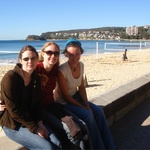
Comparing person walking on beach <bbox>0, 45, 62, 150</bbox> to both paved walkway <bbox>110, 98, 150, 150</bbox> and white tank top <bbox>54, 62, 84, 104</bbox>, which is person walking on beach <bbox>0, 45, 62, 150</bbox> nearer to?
white tank top <bbox>54, 62, 84, 104</bbox>

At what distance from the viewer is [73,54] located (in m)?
2.84

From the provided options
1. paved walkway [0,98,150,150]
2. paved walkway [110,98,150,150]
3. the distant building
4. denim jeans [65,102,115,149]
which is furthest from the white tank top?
the distant building

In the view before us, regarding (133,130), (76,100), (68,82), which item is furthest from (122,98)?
(68,82)

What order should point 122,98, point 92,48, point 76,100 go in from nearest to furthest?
point 76,100 < point 122,98 < point 92,48

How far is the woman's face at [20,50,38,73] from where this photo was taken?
2.36m

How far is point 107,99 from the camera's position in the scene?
11.5 feet

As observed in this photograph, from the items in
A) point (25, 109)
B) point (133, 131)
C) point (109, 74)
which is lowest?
point (109, 74)

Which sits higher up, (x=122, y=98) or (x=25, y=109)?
(x=25, y=109)

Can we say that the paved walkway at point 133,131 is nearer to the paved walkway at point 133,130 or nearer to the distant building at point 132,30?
the paved walkway at point 133,130

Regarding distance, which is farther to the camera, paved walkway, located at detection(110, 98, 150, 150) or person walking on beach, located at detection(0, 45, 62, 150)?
paved walkway, located at detection(110, 98, 150, 150)

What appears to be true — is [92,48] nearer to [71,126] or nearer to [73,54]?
[73,54]

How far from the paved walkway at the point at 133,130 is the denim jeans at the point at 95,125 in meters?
0.40

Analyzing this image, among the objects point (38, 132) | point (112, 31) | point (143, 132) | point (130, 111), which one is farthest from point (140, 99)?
point (112, 31)

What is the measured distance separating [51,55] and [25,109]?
0.60 metres
